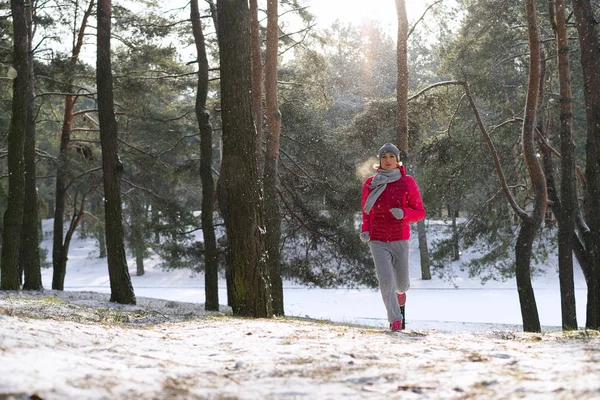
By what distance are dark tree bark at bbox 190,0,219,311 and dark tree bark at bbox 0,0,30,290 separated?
375 centimetres

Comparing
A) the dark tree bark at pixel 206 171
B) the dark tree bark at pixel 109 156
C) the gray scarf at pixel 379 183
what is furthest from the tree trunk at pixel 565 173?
the dark tree bark at pixel 109 156

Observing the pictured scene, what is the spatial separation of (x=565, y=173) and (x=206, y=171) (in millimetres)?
7643

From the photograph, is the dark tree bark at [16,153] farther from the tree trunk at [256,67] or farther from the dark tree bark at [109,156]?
the tree trunk at [256,67]

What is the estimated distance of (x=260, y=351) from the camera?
15.1ft

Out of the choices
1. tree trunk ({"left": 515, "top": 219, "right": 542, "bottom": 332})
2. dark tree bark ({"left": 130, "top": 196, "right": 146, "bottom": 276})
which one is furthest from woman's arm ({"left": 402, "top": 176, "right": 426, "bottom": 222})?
dark tree bark ({"left": 130, "top": 196, "right": 146, "bottom": 276})

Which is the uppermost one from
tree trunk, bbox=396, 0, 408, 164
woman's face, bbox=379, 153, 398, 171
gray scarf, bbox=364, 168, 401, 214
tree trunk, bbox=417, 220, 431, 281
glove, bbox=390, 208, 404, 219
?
tree trunk, bbox=396, 0, 408, 164

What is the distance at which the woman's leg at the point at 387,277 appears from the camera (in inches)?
272

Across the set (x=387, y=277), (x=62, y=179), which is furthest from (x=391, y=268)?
(x=62, y=179)

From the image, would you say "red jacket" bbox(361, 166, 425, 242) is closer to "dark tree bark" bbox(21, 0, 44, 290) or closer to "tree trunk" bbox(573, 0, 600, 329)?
"tree trunk" bbox(573, 0, 600, 329)

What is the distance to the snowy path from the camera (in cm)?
320

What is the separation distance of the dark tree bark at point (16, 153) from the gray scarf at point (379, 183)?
8.89 meters

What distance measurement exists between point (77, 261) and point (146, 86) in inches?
1363

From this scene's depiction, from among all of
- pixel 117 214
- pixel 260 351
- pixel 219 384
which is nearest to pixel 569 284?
pixel 117 214

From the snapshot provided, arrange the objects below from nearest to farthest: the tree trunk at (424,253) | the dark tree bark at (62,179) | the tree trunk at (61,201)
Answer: the dark tree bark at (62,179), the tree trunk at (61,201), the tree trunk at (424,253)
